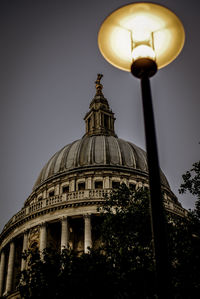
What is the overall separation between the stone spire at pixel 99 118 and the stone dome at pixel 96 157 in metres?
4.50

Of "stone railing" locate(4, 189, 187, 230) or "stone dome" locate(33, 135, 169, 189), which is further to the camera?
"stone dome" locate(33, 135, 169, 189)

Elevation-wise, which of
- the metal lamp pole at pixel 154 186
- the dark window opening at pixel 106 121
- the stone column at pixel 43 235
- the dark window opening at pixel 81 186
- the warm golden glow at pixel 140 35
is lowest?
the metal lamp pole at pixel 154 186

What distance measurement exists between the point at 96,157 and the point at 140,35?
169 feet

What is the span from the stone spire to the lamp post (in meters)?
59.9

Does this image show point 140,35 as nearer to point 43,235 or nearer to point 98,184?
point 43,235

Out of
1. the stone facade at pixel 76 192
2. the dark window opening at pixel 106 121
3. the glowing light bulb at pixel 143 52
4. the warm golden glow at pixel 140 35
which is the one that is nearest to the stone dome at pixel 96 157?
the stone facade at pixel 76 192

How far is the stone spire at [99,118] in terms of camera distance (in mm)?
68062

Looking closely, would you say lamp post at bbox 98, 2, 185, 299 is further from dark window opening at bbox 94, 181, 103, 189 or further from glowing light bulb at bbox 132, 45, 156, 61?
dark window opening at bbox 94, 181, 103, 189

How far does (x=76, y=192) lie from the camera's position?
4569 cm

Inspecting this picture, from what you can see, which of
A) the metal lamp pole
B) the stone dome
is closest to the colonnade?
the stone dome

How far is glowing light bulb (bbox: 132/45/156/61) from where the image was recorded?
634 centimetres

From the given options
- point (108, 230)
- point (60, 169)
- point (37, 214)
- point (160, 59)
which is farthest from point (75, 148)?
point (160, 59)

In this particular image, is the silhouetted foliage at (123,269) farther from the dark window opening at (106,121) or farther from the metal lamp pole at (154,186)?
the dark window opening at (106,121)

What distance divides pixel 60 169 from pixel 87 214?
1577cm
